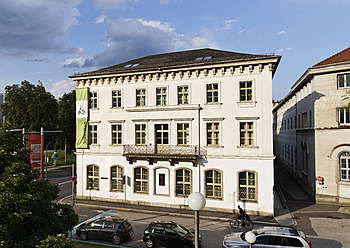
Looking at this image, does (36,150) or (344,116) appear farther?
(344,116)

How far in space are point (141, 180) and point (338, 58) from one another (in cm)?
2250

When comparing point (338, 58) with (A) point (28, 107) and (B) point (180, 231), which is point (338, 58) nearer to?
(B) point (180, 231)

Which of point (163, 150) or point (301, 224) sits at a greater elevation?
point (163, 150)

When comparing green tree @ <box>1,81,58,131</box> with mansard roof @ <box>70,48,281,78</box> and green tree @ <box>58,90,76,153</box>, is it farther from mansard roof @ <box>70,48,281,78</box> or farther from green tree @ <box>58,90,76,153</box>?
mansard roof @ <box>70,48,281,78</box>

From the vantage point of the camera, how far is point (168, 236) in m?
13.9

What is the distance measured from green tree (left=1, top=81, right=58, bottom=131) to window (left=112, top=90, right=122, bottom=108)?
25.9m

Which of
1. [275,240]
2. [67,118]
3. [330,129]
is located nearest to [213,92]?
[330,129]

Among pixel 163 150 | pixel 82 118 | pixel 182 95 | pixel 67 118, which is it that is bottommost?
pixel 163 150

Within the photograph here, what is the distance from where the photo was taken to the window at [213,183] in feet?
69.3

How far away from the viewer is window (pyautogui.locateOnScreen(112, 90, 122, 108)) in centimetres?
2478

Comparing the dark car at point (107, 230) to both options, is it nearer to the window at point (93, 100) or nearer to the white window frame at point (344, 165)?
the window at point (93, 100)

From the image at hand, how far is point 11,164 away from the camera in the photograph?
27.8 ft

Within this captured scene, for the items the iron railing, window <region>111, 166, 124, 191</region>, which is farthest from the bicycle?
window <region>111, 166, 124, 191</region>

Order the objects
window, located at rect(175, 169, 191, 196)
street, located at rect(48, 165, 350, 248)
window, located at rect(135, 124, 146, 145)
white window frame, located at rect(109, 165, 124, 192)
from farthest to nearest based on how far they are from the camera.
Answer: white window frame, located at rect(109, 165, 124, 192), window, located at rect(135, 124, 146, 145), window, located at rect(175, 169, 191, 196), street, located at rect(48, 165, 350, 248)
